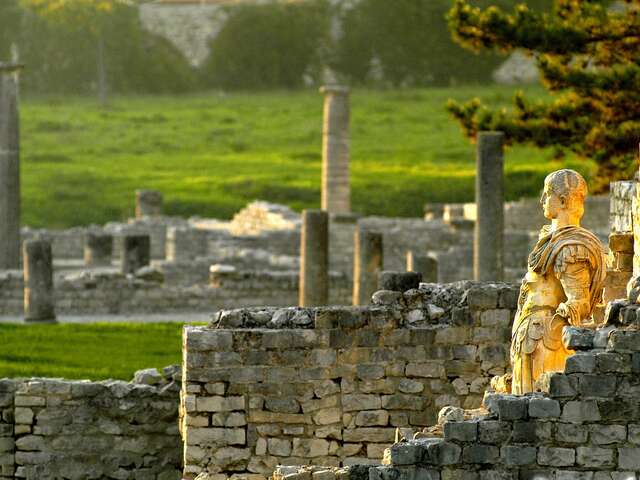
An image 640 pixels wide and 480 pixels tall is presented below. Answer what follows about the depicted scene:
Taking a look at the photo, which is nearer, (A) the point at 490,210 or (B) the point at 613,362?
(B) the point at 613,362

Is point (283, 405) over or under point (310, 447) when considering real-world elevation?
over

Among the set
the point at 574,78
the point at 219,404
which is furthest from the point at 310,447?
the point at 574,78

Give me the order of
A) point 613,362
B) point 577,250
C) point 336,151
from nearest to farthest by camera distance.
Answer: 1. point 613,362
2. point 577,250
3. point 336,151

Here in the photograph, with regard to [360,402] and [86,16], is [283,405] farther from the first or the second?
[86,16]

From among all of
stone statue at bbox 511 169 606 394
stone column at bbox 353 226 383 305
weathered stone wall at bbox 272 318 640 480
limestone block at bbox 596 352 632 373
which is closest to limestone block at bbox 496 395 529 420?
weathered stone wall at bbox 272 318 640 480

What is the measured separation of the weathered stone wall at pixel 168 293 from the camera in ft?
116

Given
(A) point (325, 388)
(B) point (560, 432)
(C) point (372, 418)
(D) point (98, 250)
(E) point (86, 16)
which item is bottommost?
(C) point (372, 418)

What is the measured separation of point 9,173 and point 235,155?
3086cm

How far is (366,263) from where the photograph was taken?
3312 centimetres

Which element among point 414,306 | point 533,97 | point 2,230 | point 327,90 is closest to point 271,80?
point 533,97

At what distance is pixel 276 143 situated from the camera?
2781 inches

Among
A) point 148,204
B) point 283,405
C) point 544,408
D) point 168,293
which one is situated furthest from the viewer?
point 148,204

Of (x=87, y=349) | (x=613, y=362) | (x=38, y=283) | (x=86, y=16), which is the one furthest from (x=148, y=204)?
(x=613, y=362)

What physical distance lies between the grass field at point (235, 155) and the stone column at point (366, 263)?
1849cm
